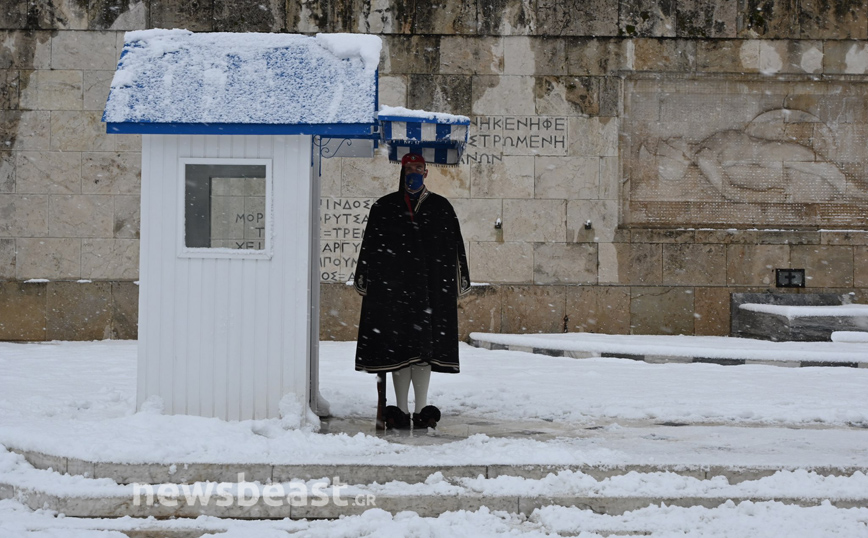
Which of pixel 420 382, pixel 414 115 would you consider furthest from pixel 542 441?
pixel 414 115

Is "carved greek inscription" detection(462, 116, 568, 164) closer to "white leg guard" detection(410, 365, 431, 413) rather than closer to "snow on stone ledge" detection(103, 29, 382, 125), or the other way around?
"snow on stone ledge" detection(103, 29, 382, 125)

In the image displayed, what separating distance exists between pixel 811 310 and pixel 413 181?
754 cm

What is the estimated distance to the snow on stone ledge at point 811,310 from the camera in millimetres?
11859

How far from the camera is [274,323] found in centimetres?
614

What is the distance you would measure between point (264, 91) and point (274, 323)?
159 cm

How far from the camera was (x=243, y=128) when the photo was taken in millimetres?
6059

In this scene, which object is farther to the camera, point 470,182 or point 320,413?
point 470,182

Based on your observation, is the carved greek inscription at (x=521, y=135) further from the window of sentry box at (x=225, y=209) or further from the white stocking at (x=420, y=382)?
the window of sentry box at (x=225, y=209)

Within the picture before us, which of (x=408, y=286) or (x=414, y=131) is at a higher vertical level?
(x=414, y=131)

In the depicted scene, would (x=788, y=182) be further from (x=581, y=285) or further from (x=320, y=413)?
(x=320, y=413)

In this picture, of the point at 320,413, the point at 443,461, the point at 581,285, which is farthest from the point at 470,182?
the point at 443,461

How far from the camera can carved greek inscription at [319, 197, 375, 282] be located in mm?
13078

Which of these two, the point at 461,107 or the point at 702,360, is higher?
the point at 461,107
